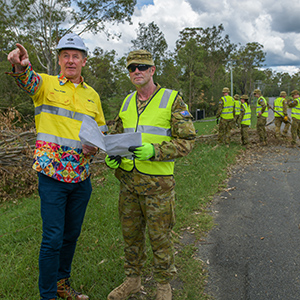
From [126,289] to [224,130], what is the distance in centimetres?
990

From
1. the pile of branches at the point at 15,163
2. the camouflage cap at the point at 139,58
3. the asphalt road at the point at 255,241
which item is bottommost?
the asphalt road at the point at 255,241

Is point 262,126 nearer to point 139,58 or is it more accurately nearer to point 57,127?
point 139,58

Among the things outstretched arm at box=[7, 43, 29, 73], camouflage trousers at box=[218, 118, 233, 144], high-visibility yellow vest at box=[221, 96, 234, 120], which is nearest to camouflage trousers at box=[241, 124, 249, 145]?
camouflage trousers at box=[218, 118, 233, 144]

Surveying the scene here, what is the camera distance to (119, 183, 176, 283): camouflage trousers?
2.54 meters

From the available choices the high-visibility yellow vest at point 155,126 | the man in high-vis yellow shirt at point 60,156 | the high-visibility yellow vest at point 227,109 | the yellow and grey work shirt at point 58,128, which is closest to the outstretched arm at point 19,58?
the man in high-vis yellow shirt at point 60,156

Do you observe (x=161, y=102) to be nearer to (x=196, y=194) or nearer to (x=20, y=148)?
(x=196, y=194)

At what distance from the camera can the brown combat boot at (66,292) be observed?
9.03ft

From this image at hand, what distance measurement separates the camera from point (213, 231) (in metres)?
4.44

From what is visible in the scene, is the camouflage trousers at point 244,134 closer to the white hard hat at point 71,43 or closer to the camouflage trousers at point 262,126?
the camouflage trousers at point 262,126

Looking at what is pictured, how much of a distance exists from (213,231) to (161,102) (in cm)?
274

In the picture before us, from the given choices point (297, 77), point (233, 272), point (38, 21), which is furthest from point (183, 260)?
point (297, 77)

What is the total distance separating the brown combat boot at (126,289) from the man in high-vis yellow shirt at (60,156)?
0.98 ft

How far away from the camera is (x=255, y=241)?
4070 mm

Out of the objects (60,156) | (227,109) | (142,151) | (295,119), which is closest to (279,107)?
(295,119)
